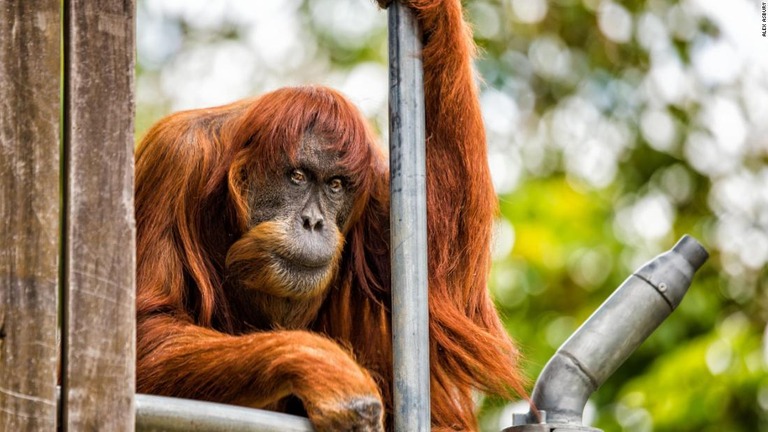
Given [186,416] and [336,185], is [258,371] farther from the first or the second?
[186,416]

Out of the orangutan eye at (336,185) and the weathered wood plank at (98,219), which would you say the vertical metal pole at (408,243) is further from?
the orangutan eye at (336,185)

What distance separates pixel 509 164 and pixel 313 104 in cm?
527

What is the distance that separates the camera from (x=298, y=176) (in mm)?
4109

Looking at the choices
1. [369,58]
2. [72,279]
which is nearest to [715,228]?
[369,58]

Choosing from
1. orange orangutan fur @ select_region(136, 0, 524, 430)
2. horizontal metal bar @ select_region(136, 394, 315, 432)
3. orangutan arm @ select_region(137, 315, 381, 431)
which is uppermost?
orange orangutan fur @ select_region(136, 0, 524, 430)

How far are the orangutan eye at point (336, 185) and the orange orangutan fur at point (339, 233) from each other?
0.05 m

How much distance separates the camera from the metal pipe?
10.8 feet

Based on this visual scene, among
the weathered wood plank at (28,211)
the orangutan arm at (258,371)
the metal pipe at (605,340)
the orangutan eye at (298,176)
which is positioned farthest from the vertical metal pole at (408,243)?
the orangutan eye at (298,176)

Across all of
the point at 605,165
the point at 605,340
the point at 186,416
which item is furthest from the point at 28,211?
the point at 605,165

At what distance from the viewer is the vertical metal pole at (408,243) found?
280 centimetres

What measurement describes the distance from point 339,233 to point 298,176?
22cm

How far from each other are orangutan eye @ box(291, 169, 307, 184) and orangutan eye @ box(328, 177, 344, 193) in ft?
0.28

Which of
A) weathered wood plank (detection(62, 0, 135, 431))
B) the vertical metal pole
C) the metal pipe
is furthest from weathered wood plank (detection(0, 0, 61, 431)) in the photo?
the metal pipe

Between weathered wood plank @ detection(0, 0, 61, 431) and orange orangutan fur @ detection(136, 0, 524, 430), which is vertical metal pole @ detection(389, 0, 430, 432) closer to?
orange orangutan fur @ detection(136, 0, 524, 430)
